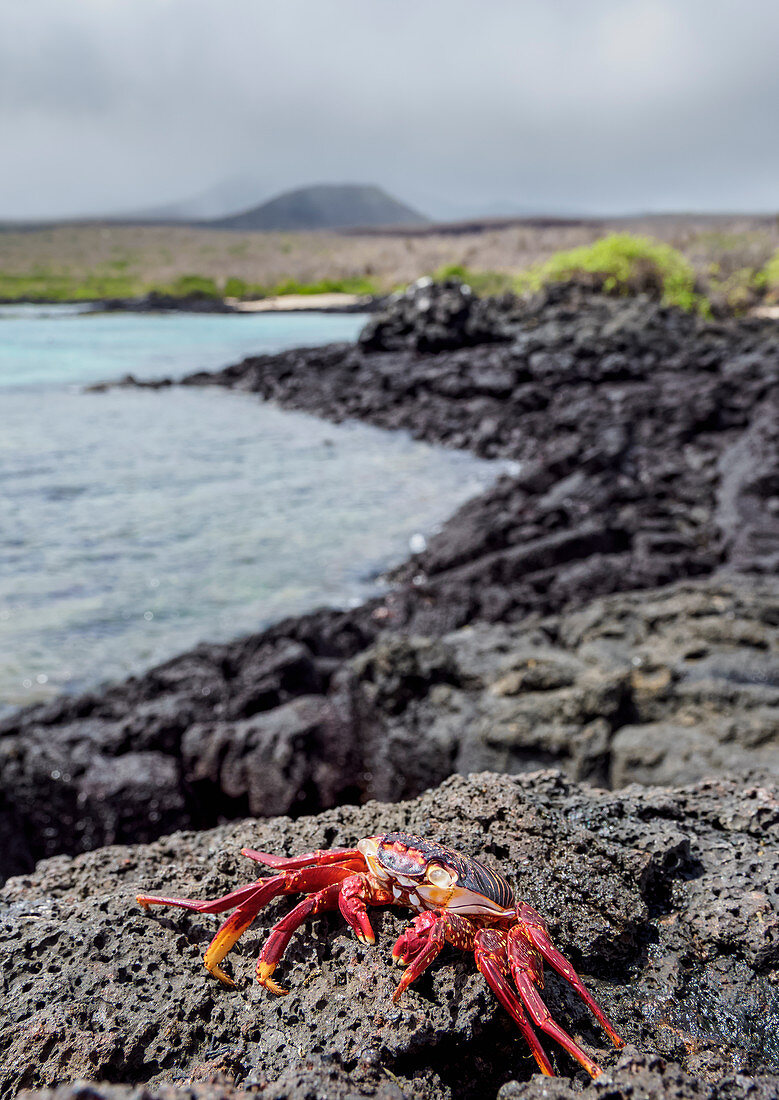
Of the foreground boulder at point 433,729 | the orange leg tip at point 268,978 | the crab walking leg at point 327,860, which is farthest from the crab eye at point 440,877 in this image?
the foreground boulder at point 433,729

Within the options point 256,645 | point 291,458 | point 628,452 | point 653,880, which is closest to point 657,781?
point 653,880

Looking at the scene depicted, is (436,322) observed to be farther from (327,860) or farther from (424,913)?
(424,913)

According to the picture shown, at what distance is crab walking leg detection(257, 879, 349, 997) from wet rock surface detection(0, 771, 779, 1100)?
57mm

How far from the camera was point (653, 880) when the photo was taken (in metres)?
1.82

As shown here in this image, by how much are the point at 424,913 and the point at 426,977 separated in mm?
150

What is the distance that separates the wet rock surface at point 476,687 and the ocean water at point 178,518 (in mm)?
1125

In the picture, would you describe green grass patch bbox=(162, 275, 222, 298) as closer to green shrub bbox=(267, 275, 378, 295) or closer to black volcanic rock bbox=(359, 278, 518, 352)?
green shrub bbox=(267, 275, 378, 295)

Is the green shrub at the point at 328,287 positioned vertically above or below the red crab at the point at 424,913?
above

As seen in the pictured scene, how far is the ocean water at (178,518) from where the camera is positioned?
768cm

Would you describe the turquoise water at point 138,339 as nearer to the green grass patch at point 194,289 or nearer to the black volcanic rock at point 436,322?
the black volcanic rock at point 436,322

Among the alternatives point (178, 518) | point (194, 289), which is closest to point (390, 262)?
point (194, 289)

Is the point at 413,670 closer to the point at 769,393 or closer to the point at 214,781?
the point at 214,781

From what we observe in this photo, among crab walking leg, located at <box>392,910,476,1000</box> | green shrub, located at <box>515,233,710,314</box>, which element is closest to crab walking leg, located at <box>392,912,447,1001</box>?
crab walking leg, located at <box>392,910,476,1000</box>

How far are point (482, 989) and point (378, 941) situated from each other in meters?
0.26
